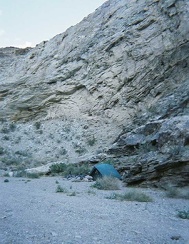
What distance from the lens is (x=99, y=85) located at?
2600cm

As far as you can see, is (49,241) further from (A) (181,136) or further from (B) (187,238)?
(A) (181,136)

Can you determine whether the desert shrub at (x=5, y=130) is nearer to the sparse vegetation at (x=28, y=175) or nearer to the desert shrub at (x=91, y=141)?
the desert shrub at (x=91, y=141)

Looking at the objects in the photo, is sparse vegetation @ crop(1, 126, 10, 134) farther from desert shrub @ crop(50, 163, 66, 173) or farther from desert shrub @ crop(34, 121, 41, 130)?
desert shrub @ crop(50, 163, 66, 173)

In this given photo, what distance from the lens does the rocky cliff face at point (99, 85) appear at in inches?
894

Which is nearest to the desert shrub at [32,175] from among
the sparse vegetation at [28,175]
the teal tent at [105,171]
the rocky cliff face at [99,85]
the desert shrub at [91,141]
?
the sparse vegetation at [28,175]

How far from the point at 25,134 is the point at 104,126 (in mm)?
6340

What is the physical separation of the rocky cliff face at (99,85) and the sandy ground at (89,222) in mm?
11835

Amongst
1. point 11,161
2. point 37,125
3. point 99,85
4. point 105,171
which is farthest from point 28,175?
point 99,85

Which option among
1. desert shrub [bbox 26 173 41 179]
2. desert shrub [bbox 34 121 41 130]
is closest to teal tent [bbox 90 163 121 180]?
desert shrub [bbox 26 173 41 179]

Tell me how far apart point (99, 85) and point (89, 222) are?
21196 mm

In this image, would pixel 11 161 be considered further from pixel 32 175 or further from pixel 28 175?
pixel 32 175

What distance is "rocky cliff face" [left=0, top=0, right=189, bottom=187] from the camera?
2270 cm

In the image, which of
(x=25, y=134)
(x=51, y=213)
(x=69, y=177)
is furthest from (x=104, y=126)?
(x=51, y=213)

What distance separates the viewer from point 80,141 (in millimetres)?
23641
